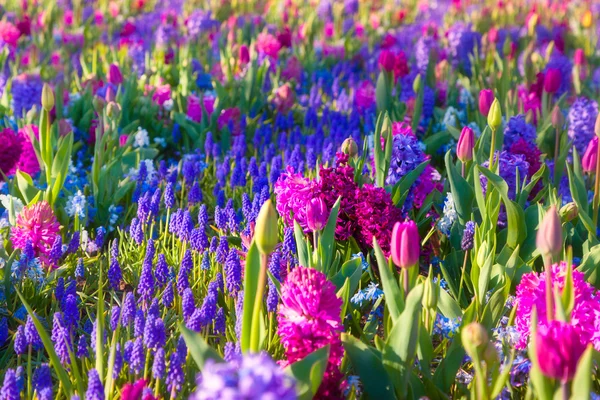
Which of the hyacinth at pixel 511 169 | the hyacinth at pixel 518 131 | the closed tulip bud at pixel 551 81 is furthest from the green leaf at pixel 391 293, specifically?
the closed tulip bud at pixel 551 81

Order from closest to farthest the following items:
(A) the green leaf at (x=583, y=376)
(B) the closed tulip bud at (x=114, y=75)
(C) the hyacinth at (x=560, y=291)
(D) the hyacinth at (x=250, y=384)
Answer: (D) the hyacinth at (x=250, y=384), (A) the green leaf at (x=583, y=376), (C) the hyacinth at (x=560, y=291), (B) the closed tulip bud at (x=114, y=75)

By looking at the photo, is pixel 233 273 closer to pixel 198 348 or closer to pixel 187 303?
pixel 187 303

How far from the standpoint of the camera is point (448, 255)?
246 centimetres

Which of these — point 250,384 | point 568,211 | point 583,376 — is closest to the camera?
point 250,384

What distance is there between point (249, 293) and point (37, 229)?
3.60 ft

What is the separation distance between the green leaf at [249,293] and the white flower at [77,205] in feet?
4.14

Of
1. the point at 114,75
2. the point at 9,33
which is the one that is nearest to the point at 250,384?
the point at 114,75

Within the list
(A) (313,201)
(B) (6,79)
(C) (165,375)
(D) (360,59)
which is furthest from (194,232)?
(D) (360,59)

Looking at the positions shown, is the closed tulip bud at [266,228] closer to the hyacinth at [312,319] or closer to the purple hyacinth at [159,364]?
the hyacinth at [312,319]

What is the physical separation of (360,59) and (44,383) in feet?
16.3

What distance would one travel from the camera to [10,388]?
4.97 ft

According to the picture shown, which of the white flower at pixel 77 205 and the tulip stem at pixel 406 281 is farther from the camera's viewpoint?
the white flower at pixel 77 205

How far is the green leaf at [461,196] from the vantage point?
2436 mm

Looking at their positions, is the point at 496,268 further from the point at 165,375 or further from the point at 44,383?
the point at 44,383
